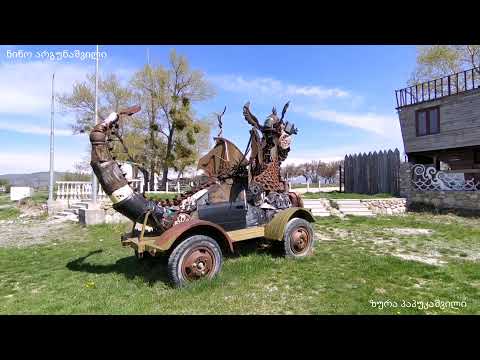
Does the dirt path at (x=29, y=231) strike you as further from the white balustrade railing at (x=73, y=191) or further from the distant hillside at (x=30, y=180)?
the distant hillside at (x=30, y=180)

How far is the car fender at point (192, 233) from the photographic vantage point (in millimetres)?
5094

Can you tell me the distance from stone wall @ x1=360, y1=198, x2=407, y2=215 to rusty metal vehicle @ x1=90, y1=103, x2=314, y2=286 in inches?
405

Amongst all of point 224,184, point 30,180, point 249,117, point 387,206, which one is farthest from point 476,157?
point 30,180

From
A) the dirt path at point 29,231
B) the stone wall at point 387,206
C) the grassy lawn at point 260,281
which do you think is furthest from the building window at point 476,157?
the dirt path at point 29,231

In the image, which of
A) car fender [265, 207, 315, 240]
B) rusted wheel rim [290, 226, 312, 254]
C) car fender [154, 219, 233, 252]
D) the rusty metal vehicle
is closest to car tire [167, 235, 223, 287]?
the rusty metal vehicle

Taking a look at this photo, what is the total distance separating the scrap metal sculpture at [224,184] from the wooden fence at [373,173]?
48.4 ft

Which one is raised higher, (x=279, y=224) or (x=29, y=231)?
(x=279, y=224)

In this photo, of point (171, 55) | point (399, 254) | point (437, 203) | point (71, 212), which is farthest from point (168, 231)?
point (171, 55)

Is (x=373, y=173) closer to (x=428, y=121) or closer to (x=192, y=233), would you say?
(x=428, y=121)

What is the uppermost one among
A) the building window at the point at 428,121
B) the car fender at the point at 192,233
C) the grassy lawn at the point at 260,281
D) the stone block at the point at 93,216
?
the building window at the point at 428,121

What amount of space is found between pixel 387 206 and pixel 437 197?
255 cm

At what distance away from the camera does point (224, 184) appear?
662cm

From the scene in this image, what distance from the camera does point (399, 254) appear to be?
769 cm
